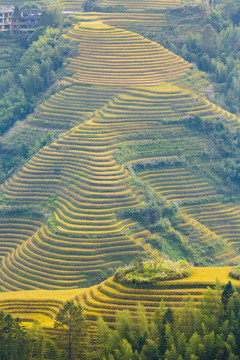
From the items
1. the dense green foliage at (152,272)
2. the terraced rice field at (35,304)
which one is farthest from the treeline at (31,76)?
the dense green foliage at (152,272)

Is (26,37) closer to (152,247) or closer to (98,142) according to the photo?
(98,142)

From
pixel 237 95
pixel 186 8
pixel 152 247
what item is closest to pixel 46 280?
pixel 152 247

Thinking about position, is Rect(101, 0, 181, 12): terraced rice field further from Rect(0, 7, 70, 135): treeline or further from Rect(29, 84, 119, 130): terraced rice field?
Rect(29, 84, 119, 130): terraced rice field

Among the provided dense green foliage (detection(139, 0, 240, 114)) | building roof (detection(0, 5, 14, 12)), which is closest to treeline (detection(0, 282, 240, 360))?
dense green foliage (detection(139, 0, 240, 114))

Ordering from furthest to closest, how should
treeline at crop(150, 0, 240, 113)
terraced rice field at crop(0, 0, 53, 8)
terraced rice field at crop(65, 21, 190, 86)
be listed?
1. terraced rice field at crop(0, 0, 53, 8)
2. treeline at crop(150, 0, 240, 113)
3. terraced rice field at crop(65, 21, 190, 86)

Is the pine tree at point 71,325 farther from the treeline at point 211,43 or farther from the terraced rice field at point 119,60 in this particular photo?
the treeline at point 211,43

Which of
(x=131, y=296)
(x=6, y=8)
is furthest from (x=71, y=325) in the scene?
(x=6, y=8)
